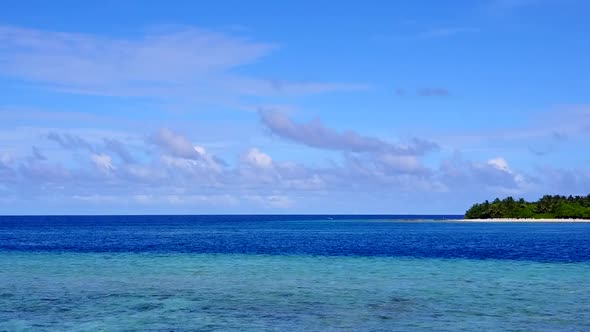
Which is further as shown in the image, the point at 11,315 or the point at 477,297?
the point at 477,297

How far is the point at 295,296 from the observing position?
4184 centimetres

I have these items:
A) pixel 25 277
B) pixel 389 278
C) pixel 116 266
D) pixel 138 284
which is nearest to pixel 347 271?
pixel 389 278

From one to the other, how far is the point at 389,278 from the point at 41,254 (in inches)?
1990

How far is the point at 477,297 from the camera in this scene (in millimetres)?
41281

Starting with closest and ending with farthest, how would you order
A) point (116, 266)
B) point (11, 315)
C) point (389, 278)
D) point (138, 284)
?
point (11, 315)
point (138, 284)
point (389, 278)
point (116, 266)

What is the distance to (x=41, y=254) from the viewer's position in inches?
3182

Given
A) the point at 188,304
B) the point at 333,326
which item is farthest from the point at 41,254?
the point at 333,326


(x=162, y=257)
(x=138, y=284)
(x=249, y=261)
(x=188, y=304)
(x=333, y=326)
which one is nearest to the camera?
(x=333, y=326)

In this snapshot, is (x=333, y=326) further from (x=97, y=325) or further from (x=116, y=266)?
(x=116, y=266)

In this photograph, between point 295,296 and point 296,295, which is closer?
point 295,296

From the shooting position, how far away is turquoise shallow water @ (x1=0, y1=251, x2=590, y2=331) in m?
32.9

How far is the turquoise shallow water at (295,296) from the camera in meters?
32.9

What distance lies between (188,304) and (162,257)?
125 feet

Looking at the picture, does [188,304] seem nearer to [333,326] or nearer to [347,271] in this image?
[333,326]
